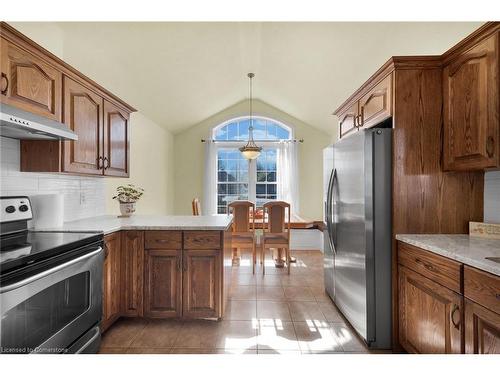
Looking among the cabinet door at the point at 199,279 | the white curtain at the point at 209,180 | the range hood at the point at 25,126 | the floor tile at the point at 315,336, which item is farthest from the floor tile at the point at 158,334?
the white curtain at the point at 209,180

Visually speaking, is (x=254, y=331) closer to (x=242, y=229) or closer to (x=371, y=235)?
(x=371, y=235)

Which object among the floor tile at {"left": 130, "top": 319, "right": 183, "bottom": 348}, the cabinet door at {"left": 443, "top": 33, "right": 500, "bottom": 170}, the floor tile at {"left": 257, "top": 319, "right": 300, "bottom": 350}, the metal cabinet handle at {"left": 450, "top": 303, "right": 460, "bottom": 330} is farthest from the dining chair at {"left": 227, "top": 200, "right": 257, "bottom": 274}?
the metal cabinet handle at {"left": 450, "top": 303, "right": 460, "bottom": 330}

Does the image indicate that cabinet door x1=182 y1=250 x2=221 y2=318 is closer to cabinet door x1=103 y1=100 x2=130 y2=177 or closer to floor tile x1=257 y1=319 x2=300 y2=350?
floor tile x1=257 y1=319 x2=300 y2=350

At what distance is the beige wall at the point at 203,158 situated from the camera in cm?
610

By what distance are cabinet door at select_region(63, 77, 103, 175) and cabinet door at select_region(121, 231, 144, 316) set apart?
0.65 meters

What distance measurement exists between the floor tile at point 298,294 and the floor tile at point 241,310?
427 millimetres

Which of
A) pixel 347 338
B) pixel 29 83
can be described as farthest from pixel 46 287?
pixel 347 338

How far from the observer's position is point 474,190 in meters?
1.87

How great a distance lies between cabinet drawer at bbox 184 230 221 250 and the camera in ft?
7.48

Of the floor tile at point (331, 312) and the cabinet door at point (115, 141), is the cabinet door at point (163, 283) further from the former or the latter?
the floor tile at point (331, 312)

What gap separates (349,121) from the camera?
9.20 ft
